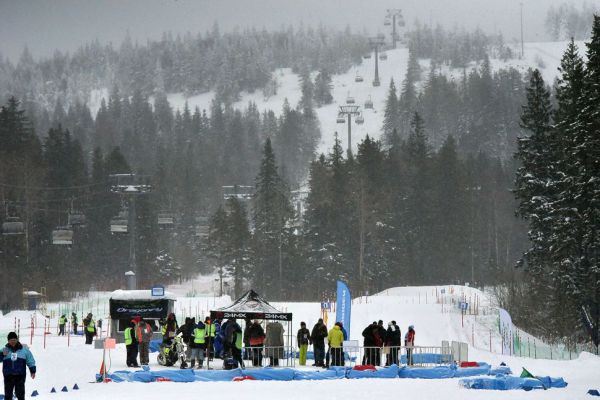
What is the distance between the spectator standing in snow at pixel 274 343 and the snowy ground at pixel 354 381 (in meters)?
3.47

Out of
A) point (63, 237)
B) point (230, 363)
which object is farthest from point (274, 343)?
point (63, 237)

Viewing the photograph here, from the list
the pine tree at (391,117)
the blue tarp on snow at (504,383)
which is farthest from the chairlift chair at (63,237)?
the pine tree at (391,117)

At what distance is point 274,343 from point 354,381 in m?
5.71

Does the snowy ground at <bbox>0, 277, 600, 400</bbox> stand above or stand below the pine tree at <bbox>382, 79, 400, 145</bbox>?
below

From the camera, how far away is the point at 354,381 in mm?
26078

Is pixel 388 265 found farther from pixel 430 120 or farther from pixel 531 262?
pixel 430 120

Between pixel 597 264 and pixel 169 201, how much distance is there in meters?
74.4

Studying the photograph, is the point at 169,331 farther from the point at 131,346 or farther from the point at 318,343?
the point at 318,343

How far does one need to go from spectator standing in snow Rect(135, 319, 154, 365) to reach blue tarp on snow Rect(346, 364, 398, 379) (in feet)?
20.7

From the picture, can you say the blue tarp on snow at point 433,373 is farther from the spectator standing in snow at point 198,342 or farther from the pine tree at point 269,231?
the pine tree at point 269,231

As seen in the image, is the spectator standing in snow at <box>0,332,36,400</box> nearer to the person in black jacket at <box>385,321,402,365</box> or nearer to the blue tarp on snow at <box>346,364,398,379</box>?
the blue tarp on snow at <box>346,364,398,379</box>

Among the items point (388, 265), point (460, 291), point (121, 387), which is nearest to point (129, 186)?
point (460, 291)

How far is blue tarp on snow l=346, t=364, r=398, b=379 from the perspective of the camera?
2730cm

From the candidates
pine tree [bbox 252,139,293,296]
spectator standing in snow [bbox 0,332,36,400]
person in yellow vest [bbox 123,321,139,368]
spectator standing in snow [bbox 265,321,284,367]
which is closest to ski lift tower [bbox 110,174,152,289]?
pine tree [bbox 252,139,293,296]
